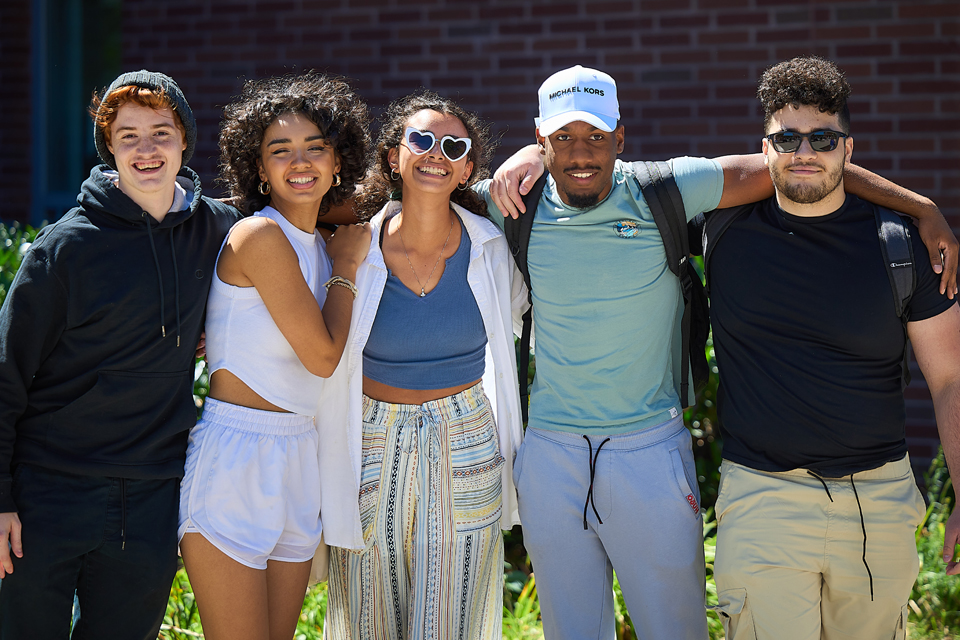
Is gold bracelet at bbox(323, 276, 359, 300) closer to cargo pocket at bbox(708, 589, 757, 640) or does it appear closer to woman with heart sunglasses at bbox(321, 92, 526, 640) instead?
woman with heart sunglasses at bbox(321, 92, 526, 640)

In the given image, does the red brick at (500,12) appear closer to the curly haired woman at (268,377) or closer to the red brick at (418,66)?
the red brick at (418,66)

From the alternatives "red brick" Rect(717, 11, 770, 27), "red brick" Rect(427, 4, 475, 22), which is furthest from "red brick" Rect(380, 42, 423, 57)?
"red brick" Rect(717, 11, 770, 27)

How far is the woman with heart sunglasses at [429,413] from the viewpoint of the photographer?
311 cm

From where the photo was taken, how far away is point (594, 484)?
10.1 feet

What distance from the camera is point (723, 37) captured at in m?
5.48

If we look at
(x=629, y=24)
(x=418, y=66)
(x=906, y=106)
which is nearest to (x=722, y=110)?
(x=629, y=24)

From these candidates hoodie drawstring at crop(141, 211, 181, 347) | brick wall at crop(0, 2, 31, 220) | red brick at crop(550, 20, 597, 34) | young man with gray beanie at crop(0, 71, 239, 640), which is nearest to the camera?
young man with gray beanie at crop(0, 71, 239, 640)

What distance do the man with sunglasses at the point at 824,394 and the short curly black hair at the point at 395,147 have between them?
110 centimetres

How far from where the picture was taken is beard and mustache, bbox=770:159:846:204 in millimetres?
2891

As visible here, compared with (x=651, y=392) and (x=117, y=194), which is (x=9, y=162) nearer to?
(x=117, y=194)

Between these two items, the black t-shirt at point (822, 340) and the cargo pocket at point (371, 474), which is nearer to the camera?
the black t-shirt at point (822, 340)

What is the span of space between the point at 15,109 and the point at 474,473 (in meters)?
5.27

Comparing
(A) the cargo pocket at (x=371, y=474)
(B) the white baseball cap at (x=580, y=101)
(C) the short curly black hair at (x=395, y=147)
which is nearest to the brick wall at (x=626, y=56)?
(C) the short curly black hair at (x=395, y=147)

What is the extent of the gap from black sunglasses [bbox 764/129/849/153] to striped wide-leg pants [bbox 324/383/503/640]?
1383 mm
